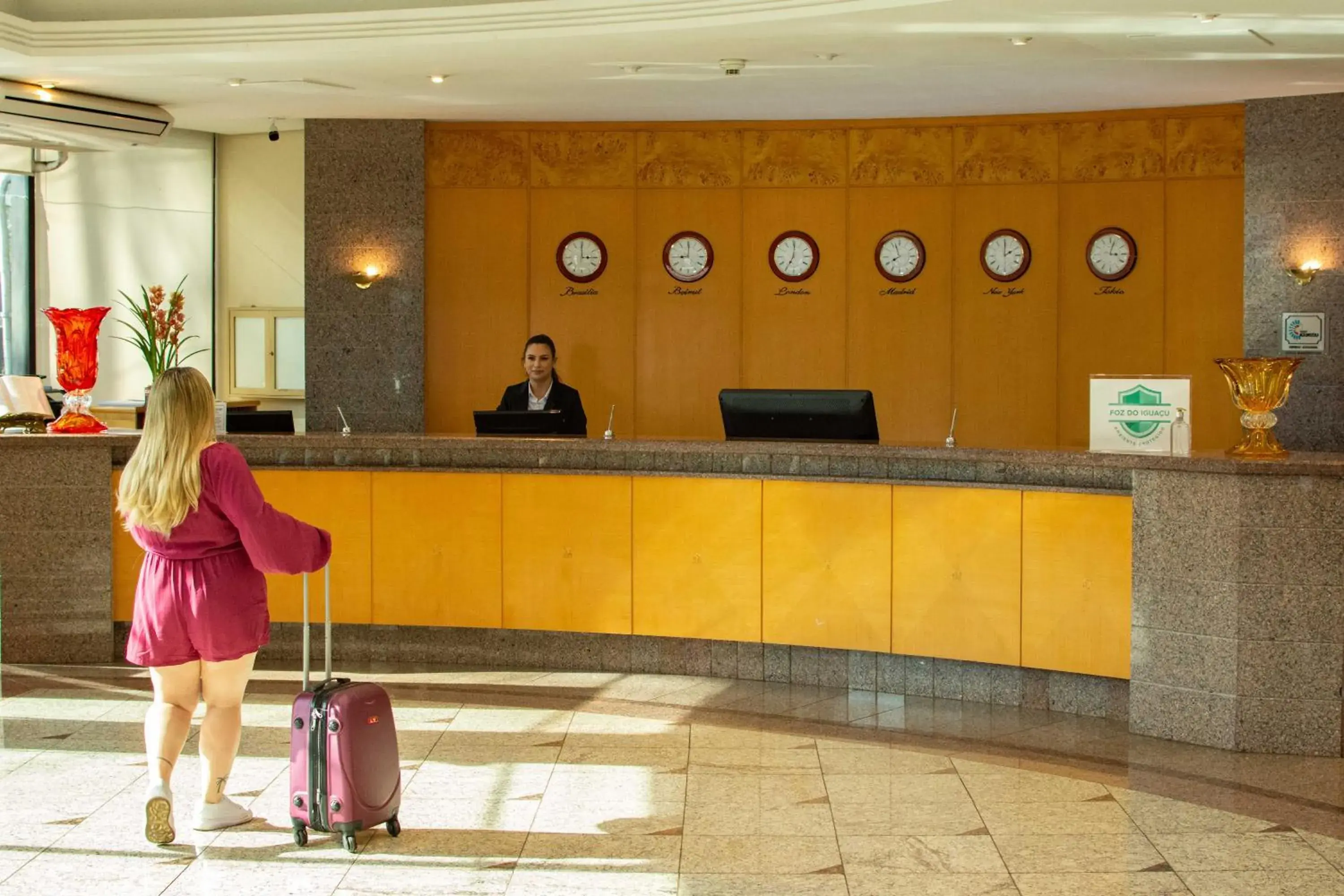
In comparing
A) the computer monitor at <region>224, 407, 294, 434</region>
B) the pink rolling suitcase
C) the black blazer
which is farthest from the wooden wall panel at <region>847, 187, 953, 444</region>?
the pink rolling suitcase

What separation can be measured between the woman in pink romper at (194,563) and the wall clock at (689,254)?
6719mm

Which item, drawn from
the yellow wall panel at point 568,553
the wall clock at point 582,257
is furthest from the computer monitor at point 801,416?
the wall clock at point 582,257

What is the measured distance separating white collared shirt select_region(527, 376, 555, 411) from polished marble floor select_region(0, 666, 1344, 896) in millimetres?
2315

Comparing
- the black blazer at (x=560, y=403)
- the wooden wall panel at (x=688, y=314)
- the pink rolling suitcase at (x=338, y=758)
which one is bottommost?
the pink rolling suitcase at (x=338, y=758)

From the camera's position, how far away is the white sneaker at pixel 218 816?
4582 mm

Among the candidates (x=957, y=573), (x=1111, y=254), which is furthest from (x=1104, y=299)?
(x=957, y=573)

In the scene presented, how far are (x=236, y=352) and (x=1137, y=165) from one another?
7.05m

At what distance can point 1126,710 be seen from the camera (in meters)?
6.22

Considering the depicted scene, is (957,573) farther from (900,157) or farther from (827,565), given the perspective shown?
(900,157)

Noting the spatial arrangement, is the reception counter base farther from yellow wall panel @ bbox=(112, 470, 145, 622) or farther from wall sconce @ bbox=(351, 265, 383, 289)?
wall sconce @ bbox=(351, 265, 383, 289)

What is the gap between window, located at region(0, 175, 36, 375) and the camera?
11203mm

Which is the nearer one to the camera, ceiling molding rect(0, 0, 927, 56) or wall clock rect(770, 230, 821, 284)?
ceiling molding rect(0, 0, 927, 56)

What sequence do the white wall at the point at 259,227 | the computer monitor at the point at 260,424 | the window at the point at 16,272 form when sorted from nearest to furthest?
the computer monitor at the point at 260,424 < the window at the point at 16,272 < the white wall at the point at 259,227

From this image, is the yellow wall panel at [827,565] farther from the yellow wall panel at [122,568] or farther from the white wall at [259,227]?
the white wall at [259,227]
